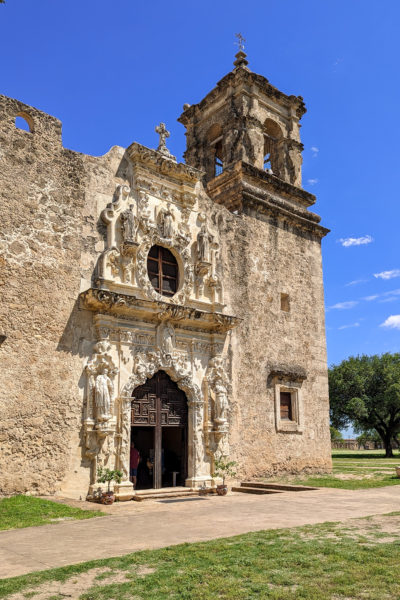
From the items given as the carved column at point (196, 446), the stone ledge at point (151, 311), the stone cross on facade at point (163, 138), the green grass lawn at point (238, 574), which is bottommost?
the green grass lawn at point (238, 574)

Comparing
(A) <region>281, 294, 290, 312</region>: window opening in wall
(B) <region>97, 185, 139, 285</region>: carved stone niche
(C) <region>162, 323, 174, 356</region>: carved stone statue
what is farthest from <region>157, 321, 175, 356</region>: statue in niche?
(A) <region>281, 294, 290, 312</region>: window opening in wall

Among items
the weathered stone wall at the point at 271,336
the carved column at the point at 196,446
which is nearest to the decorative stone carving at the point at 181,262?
the weathered stone wall at the point at 271,336

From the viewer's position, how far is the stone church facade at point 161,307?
Answer: 408 inches

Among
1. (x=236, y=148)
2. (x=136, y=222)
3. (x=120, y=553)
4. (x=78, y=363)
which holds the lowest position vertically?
(x=120, y=553)

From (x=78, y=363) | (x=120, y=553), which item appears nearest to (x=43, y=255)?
(x=78, y=363)

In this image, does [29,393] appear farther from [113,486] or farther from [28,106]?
[28,106]

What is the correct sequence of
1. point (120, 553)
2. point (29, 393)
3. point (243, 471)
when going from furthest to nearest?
point (243, 471), point (29, 393), point (120, 553)

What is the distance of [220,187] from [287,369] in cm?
564

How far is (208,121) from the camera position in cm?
1784

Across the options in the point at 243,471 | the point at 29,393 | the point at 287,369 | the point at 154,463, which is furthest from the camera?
the point at 287,369

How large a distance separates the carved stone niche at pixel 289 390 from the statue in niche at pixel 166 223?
4.68 meters

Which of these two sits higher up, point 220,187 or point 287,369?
point 220,187

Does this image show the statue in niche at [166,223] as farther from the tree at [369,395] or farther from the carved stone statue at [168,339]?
the tree at [369,395]

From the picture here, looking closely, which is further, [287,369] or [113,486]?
[287,369]
